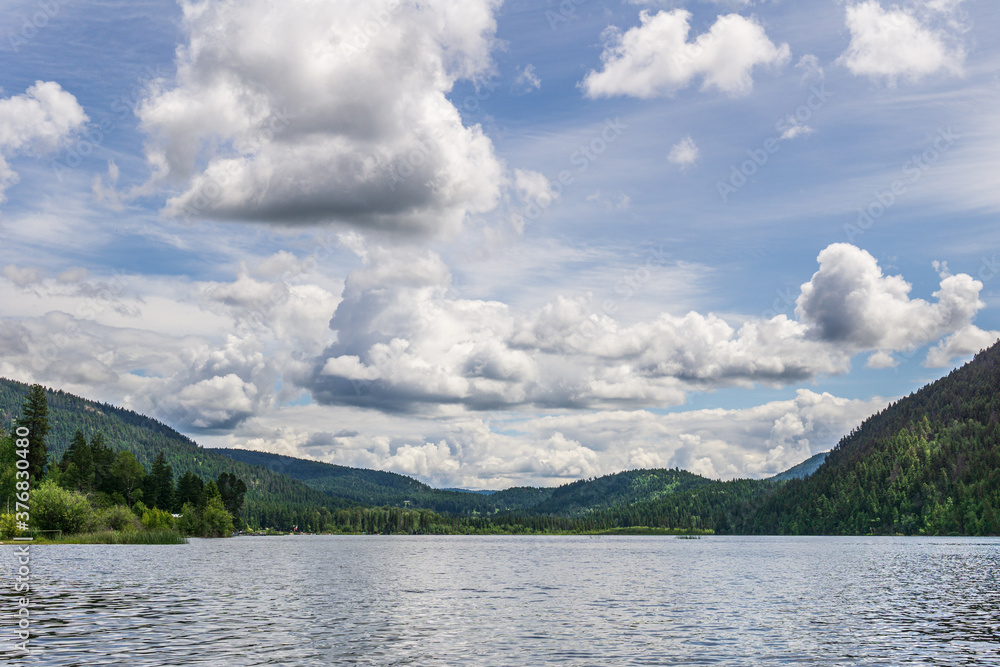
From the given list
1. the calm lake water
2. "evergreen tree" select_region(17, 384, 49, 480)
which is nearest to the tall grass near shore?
"evergreen tree" select_region(17, 384, 49, 480)

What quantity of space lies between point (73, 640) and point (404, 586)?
49033mm

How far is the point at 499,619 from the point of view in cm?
5784

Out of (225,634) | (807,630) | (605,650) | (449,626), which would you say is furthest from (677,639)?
(225,634)

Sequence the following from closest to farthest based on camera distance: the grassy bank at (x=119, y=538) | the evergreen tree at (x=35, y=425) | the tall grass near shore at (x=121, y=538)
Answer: the grassy bank at (x=119, y=538), the tall grass near shore at (x=121, y=538), the evergreen tree at (x=35, y=425)

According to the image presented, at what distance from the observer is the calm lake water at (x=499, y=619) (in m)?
41.7

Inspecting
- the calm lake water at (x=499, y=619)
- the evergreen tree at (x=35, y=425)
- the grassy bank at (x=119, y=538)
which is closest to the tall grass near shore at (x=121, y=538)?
the grassy bank at (x=119, y=538)

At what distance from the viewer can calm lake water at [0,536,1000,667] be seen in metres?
41.7

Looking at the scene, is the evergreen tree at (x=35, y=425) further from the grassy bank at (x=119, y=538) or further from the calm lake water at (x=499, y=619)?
the calm lake water at (x=499, y=619)

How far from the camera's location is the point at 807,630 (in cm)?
5272

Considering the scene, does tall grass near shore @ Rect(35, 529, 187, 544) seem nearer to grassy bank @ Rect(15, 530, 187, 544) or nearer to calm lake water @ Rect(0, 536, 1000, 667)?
grassy bank @ Rect(15, 530, 187, 544)

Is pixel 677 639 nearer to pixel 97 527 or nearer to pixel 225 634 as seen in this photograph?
pixel 225 634

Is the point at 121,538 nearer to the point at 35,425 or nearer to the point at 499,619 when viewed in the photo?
the point at 35,425

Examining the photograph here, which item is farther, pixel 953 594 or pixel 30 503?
pixel 30 503

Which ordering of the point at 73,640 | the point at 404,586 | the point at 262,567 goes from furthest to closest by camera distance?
the point at 262,567 < the point at 404,586 < the point at 73,640
